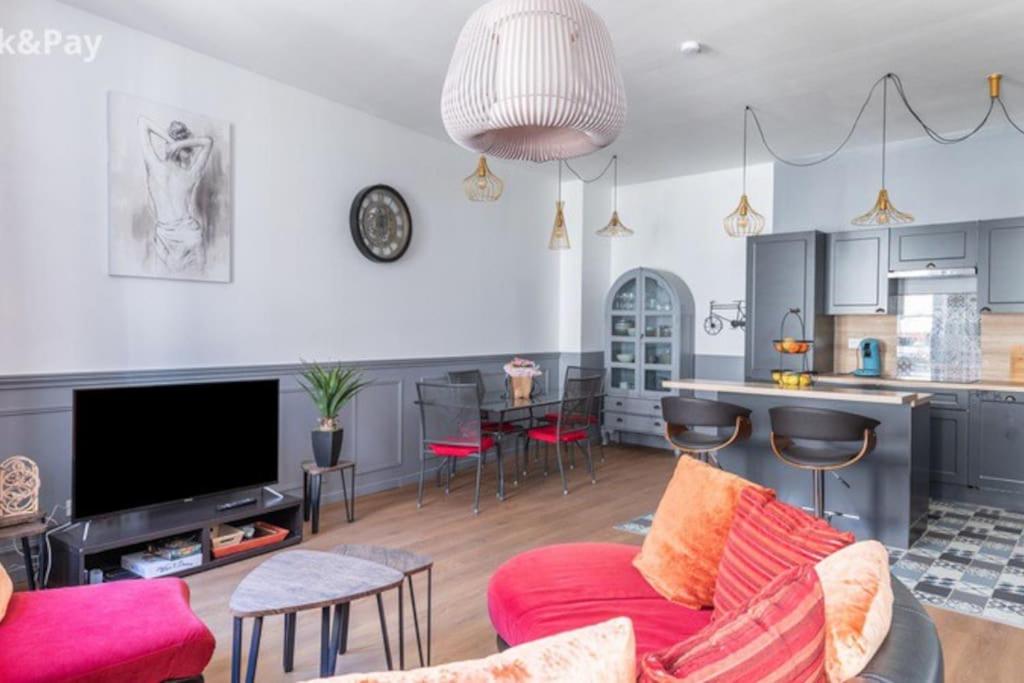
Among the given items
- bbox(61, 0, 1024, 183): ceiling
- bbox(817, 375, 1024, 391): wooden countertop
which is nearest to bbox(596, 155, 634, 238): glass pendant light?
bbox(61, 0, 1024, 183): ceiling

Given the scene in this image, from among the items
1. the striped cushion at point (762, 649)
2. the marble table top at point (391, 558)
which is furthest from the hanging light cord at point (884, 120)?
the striped cushion at point (762, 649)

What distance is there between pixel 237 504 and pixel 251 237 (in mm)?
1700

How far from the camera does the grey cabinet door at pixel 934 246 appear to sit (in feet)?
16.3

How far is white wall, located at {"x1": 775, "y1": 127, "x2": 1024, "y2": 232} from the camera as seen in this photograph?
5.00m

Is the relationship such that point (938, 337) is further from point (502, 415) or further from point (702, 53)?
point (502, 415)

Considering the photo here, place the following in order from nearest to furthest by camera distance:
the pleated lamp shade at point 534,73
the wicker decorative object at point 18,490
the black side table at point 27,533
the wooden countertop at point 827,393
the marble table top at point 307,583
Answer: the pleated lamp shade at point 534,73 → the marble table top at point 307,583 → the black side table at point 27,533 → the wicker decorative object at point 18,490 → the wooden countertop at point 827,393

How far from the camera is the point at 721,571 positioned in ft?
5.95

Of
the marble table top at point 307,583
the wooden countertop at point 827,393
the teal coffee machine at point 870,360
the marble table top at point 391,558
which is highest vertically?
the teal coffee machine at point 870,360

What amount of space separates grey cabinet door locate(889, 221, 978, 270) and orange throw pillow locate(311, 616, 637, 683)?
5366 mm

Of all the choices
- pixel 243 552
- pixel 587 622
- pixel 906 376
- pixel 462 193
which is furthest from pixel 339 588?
pixel 906 376

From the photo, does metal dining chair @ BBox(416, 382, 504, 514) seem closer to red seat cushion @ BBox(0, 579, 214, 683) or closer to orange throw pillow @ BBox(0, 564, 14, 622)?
red seat cushion @ BBox(0, 579, 214, 683)

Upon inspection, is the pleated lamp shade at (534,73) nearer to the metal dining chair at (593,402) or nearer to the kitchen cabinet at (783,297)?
the metal dining chair at (593,402)

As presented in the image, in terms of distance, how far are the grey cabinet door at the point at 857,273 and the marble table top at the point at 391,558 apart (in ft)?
15.6

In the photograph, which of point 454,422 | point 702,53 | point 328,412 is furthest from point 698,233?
point 328,412
